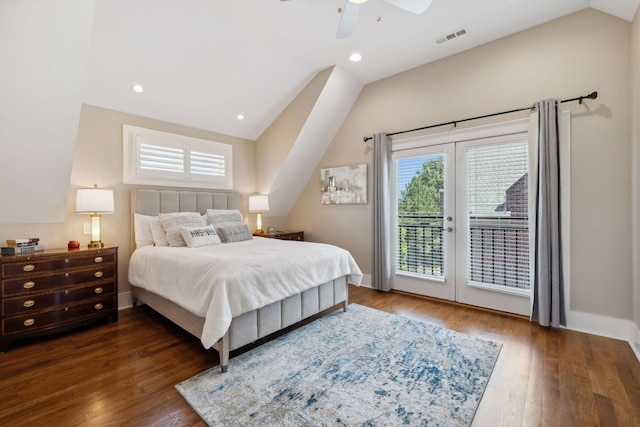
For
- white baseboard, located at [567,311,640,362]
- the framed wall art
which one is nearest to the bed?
the framed wall art

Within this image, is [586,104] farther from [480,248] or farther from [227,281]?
[227,281]

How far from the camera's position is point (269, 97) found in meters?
4.30

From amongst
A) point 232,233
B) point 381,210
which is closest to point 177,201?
point 232,233

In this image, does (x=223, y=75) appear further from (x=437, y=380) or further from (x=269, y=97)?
(x=437, y=380)

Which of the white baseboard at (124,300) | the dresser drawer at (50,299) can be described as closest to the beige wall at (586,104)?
the dresser drawer at (50,299)

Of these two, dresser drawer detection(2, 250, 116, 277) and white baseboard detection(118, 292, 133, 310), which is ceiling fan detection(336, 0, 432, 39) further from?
white baseboard detection(118, 292, 133, 310)

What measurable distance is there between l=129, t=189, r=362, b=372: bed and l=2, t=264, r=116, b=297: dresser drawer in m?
0.31

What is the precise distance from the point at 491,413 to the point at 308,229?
3909mm

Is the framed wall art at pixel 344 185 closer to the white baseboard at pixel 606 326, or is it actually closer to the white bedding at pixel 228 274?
the white bedding at pixel 228 274

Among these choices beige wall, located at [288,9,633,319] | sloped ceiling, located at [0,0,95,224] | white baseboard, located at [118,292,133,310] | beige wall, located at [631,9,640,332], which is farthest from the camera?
white baseboard, located at [118,292,133,310]

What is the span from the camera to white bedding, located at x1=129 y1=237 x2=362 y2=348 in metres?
2.14

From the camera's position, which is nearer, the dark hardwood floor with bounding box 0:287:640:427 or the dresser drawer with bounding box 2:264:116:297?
the dark hardwood floor with bounding box 0:287:640:427

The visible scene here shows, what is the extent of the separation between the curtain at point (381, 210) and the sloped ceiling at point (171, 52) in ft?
3.60

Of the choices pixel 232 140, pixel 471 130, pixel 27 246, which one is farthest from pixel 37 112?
pixel 471 130
